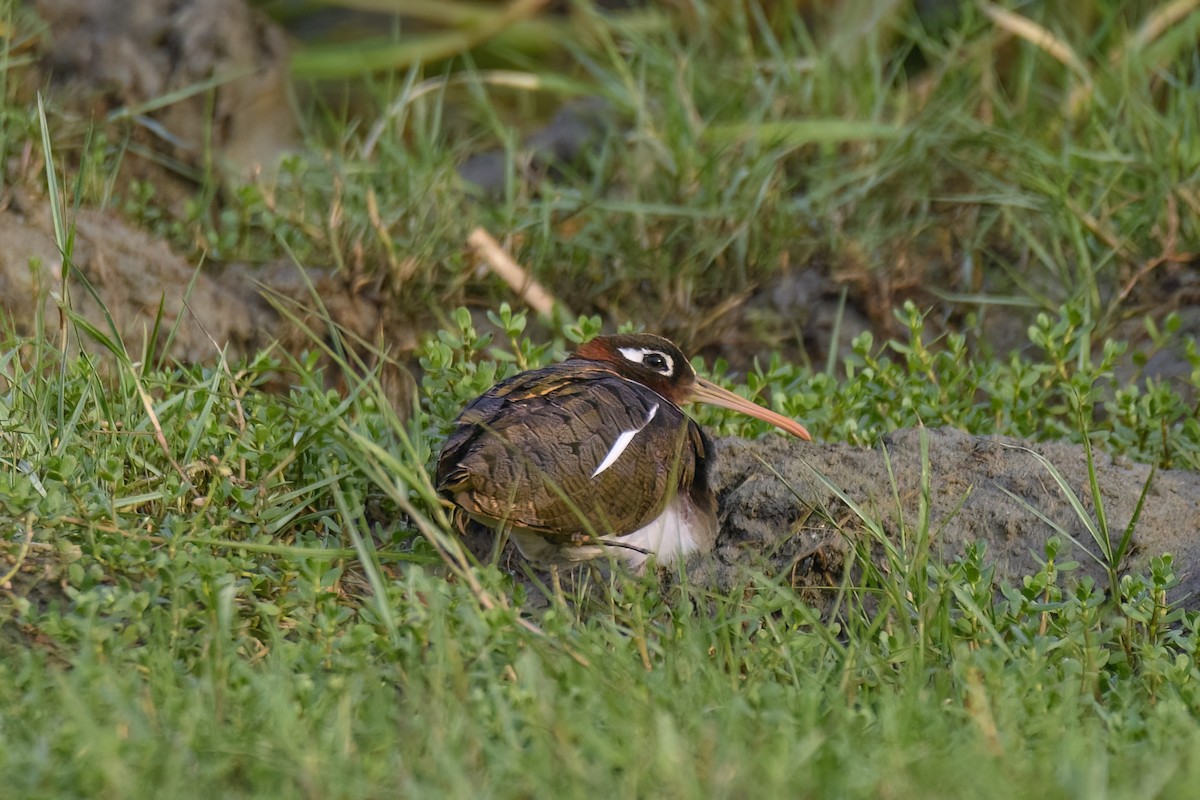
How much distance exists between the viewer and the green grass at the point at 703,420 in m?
2.37

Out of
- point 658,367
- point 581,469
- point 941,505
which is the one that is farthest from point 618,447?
point 941,505

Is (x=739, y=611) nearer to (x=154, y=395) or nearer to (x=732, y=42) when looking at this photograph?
(x=154, y=395)

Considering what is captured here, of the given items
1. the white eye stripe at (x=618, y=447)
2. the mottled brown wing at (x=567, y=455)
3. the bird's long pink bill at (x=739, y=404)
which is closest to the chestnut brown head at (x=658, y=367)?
the bird's long pink bill at (x=739, y=404)

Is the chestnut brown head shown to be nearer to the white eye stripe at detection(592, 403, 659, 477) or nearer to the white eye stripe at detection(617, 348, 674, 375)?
the white eye stripe at detection(617, 348, 674, 375)

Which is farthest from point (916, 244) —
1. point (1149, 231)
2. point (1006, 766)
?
point (1006, 766)

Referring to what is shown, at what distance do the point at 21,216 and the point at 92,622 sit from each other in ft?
6.30

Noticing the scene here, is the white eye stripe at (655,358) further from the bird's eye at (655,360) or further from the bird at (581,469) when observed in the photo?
the bird at (581,469)

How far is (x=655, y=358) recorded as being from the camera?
3.94 metres

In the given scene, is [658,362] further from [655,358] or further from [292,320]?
[292,320]

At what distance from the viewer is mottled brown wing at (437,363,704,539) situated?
3.20m

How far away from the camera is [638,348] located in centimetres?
395

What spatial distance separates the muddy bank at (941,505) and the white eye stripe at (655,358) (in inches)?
12.1

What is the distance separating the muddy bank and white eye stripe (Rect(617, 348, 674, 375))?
31 centimetres

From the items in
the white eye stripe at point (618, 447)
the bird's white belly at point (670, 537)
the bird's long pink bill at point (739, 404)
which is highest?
the white eye stripe at point (618, 447)
